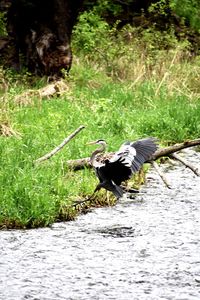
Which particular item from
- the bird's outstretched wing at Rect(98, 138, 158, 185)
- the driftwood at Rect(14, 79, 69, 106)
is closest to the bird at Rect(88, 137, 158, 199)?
the bird's outstretched wing at Rect(98, 138, 158, 185)

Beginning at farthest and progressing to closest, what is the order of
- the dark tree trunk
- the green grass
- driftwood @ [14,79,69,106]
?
1. the dark tree trunk
2. driftwood @ [14,79,69,106]
3. the green grass

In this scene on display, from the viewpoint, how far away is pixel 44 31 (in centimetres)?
1303

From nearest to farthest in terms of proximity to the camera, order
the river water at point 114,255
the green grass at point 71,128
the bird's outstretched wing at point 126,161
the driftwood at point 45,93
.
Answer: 1. the river water at point 114,255
2. the bird's outstretched wing at point 126,161
3. the green grass at point 71,128
4. the driftwood at point 45,93

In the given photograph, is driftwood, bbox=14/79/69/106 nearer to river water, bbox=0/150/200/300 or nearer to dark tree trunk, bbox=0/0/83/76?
dark tree trunk, bbox=0/0/83/76

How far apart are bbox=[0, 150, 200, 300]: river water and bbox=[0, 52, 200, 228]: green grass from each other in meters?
0.23

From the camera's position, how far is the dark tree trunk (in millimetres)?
12961

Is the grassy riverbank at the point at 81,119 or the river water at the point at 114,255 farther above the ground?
the grassy riverbank at the point at 81,119

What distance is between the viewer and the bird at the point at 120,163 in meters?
6.59

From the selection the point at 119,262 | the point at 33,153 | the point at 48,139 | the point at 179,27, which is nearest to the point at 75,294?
the point at 119,262

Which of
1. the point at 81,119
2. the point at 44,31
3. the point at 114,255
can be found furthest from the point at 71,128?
the point at 114,255

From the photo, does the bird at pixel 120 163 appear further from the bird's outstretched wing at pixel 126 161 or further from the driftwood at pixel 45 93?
the driftwood at pixel 45 93

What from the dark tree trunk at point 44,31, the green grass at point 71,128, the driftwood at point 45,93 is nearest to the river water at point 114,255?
the green grass at point 71,128

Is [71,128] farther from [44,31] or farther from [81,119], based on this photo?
[44,31]

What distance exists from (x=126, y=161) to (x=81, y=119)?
376 centimetres
